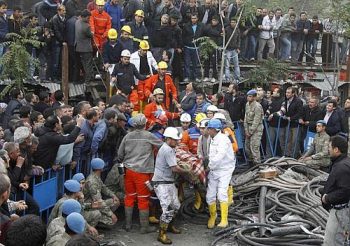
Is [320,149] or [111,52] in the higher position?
[111,52]

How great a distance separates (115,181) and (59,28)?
5040mm

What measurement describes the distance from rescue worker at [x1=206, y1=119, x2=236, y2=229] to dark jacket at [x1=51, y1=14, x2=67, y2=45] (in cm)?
535

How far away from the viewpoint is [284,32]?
1919cm

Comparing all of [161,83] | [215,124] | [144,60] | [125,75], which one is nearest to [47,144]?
[215,124]

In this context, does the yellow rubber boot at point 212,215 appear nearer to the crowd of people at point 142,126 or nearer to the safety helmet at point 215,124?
the crowd of people at point 142,126

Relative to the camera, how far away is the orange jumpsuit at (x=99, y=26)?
47.6 feet

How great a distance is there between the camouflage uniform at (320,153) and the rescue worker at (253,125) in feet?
4.53

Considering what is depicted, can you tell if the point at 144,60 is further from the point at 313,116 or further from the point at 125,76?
the point at 313,116

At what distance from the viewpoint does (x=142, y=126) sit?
1029 cm

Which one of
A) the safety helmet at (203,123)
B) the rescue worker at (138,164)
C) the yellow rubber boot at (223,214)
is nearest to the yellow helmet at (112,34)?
the safety helmet at (203,123)

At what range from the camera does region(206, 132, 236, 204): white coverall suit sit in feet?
34.3

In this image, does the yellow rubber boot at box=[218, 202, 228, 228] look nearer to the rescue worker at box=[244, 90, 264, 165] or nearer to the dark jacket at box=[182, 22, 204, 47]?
the rescue worker at box=[244, 90, 264, 165]

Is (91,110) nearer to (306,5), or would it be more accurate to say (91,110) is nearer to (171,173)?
(171,173)

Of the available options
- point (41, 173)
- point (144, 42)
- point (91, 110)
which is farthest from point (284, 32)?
point (41, 173)
